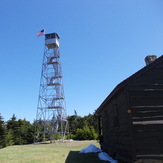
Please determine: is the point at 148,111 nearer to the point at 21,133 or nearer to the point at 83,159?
the point at 83,159

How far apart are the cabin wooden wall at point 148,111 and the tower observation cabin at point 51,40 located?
2353 cm

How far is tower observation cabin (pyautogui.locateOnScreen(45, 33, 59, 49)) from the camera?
29188mm

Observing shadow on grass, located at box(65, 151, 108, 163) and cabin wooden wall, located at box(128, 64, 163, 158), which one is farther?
shadow on grass, located at box(65, 151, 108, 163)

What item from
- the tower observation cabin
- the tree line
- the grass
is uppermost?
the tower observation cabin

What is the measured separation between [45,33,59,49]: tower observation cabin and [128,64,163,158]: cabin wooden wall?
23.5m

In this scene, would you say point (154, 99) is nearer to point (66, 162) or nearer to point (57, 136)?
point (66, 162)

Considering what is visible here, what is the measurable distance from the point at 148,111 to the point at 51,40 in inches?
966

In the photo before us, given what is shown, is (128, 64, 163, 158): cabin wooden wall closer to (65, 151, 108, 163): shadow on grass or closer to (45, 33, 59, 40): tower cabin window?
(65, 151, 108, 163): shadow on grass

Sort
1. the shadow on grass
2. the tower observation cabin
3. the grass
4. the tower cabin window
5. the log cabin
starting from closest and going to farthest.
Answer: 1. the log cabin
2. the shadow on grass
3. the grass
4. the tower observation cabin
5. the tower cabin window

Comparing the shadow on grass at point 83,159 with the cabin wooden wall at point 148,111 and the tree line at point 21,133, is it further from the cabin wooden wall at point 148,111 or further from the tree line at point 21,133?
the tree line at point 21,133

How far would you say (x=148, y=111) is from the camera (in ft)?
22.4

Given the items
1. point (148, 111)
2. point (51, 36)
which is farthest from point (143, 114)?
point (51, 36)

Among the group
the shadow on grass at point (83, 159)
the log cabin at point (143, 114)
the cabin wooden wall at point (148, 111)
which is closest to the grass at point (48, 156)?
the shadow on grass at point (83, 159)

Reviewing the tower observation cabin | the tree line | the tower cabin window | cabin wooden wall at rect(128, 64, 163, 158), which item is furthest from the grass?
the tower cabin window
